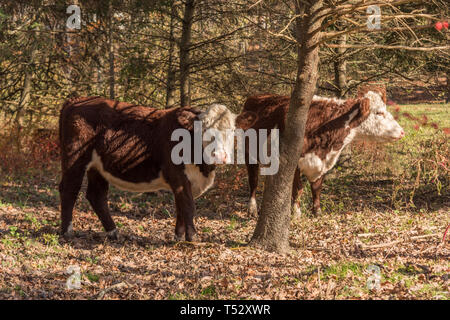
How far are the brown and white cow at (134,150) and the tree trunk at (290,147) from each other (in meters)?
0.83

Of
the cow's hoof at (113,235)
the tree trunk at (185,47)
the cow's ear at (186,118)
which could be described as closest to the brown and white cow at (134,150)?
the cow's ear at (186,118)

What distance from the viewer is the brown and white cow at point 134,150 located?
283 inches

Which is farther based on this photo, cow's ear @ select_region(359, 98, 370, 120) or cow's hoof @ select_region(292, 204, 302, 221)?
cow's ear @ select_region(359, 98, 370, 120)

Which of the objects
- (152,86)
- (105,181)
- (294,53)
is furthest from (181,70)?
(105,181)

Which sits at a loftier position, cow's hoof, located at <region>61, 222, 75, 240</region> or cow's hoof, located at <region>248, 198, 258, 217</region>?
cow's hoof, located at <region>248, 198, 258, 217</region>

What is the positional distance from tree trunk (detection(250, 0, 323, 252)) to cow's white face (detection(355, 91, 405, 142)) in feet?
9.60

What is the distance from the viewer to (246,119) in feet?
27.4

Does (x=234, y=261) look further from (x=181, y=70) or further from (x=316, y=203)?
(x=181, y=70)

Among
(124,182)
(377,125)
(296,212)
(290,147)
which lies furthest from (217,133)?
(377,125)

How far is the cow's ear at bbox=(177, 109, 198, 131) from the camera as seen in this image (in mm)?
7215

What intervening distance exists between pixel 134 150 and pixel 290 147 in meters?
2.22

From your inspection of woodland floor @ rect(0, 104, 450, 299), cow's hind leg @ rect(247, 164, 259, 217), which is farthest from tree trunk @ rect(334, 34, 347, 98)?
cow's hind leg @ rect(247, 164, 259, 217)

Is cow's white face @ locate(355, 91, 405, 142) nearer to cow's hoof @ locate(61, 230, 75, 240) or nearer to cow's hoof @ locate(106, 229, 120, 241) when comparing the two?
cow's hoof @ locate(106, 229, 120, 241)

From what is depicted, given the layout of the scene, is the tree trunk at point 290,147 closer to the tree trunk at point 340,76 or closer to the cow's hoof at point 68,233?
the cow's hoof at point 68,233
